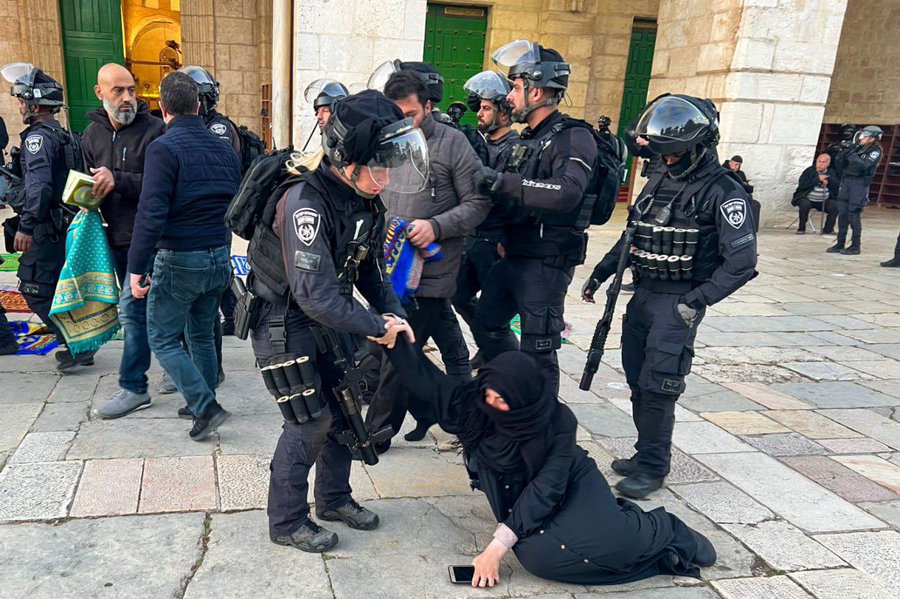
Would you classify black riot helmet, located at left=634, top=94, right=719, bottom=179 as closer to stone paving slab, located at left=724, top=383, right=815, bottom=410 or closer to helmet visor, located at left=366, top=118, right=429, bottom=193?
helmet visor, located at left=366, top=118, right=429, bottom=193

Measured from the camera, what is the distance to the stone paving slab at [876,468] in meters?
3.81

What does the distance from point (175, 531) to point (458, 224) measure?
1949mm

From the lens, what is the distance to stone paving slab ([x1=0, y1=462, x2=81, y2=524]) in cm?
294

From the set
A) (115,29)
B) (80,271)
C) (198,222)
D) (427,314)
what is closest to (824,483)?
(427,314)

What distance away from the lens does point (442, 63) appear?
1350 centimetres

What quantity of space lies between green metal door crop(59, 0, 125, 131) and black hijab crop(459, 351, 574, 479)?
12.3 metres

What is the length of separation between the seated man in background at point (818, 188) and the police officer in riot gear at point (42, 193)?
10.8 meters

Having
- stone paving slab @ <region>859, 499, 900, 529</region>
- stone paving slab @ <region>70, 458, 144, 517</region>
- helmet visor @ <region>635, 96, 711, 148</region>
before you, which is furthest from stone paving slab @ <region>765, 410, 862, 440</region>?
stone paving slab @ <region>70, 458, 144, 517</region>

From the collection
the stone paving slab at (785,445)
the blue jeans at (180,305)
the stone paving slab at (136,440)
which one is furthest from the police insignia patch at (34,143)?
the stone paving slab at (785,445)

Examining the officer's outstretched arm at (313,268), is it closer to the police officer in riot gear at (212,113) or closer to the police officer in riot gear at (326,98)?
the police officer in riot gear at (212,113)

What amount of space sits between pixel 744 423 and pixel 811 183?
8.26 metres

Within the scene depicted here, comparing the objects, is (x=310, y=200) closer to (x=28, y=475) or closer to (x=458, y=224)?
(x=458, y=224)

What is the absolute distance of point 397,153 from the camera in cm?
246

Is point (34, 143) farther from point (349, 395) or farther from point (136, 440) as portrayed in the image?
point (349, 395)
